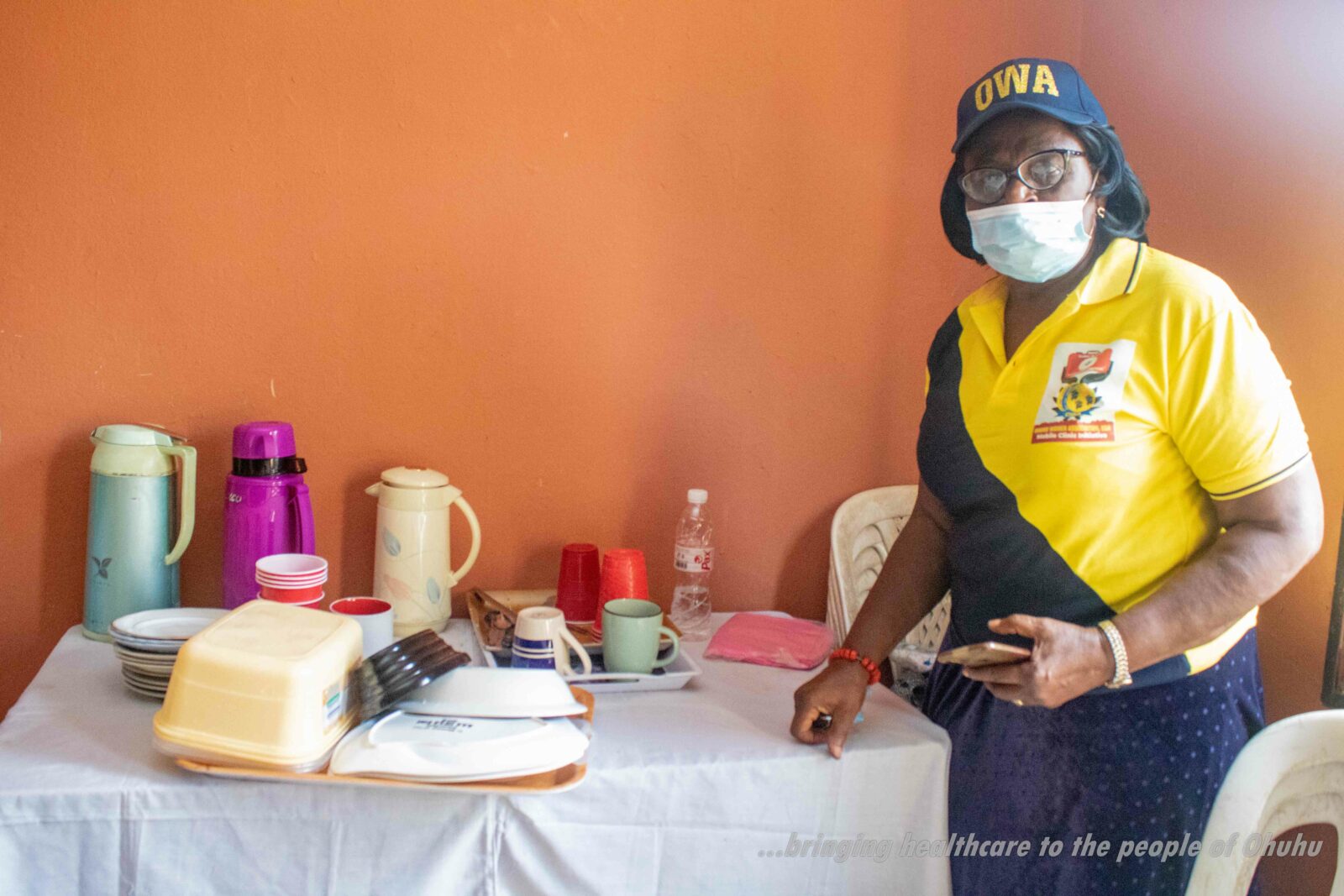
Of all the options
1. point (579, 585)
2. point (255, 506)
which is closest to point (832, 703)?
point (579, 585)

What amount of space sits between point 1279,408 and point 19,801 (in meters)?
1.41

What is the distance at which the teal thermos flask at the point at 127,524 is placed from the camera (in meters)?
1.43

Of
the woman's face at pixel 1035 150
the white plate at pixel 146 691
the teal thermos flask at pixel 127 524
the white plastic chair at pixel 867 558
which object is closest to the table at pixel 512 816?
the white plate at pixel 146 691

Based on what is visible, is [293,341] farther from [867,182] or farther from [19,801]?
[867,182]

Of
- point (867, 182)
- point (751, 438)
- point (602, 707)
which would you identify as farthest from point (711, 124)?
point (602, 707)

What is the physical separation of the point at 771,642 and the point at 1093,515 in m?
0.61

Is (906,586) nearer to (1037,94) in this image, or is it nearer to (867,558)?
(867,558)

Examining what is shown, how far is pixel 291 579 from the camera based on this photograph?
1260mm

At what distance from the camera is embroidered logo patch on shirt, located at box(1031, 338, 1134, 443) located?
113 centimetres

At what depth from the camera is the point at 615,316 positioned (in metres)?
1.78

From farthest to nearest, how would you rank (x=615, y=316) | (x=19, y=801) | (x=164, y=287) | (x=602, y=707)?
(x=615, y=316), (x=164, y=287), (x=602, y=707), (x=19, y=801)

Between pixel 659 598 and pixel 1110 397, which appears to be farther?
pixel 659 598

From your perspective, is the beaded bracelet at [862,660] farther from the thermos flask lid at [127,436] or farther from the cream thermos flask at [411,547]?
the thermos flask lid at [127,436]

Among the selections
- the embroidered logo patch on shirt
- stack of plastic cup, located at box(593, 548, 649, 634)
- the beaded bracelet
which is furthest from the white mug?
the embroidered logo patch on shirt
